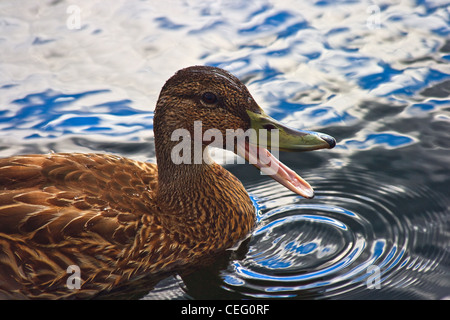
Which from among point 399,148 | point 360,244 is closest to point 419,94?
point 399,148

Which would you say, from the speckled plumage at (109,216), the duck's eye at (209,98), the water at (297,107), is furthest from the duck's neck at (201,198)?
the duck's eye at (209,98)

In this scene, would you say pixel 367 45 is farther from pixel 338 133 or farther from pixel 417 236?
pixel 417 236

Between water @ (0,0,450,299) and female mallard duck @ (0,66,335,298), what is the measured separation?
1.01ft

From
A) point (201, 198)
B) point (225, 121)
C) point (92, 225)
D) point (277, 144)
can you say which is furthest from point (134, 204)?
point (277, 144)

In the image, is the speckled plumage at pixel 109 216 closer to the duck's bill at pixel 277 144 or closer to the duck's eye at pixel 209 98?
the duck's eye at pixel 209 98

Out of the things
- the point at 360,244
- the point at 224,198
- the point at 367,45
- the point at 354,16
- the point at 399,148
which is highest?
the point at 354,16

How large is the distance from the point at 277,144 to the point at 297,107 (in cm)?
244

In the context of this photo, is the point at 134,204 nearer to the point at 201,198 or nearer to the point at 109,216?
the point at 109,216

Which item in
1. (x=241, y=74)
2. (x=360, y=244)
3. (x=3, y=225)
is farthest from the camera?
(x=241, y=74)

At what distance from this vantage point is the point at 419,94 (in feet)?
23.3

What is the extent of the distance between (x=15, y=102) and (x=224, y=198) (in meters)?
3.35

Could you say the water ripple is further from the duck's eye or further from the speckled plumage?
the duck's eye

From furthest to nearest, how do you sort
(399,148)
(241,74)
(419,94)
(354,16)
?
(354,16)
(241,74)
(419,94)
(399,148)

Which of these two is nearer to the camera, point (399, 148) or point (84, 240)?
point (84, 240)
